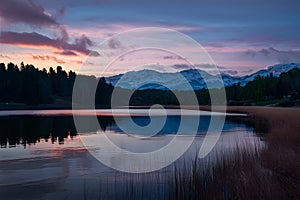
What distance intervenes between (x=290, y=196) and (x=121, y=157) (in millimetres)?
13284

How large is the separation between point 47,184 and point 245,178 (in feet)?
25.3

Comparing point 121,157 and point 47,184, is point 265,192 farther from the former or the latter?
point 121,157

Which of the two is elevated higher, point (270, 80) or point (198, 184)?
point (270, 80)

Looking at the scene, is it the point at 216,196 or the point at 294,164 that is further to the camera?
the point at 294,164

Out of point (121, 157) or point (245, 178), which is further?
point (121, 157)

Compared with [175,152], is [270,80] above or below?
above

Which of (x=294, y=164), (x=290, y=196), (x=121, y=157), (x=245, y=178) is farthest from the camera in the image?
(x=121, y=157)

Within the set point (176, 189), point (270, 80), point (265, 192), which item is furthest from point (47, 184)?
point (270, 80)

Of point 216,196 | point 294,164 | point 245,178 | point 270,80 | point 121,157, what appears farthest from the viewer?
point 270,80

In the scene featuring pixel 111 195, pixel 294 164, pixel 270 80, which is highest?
pixel 270 80

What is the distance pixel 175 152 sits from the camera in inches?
920

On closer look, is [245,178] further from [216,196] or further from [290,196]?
[290,196]

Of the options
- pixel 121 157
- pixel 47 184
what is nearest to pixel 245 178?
pixel 47 184

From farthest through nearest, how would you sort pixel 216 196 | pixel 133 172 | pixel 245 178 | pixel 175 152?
pixel 175 152, pixel 133 172, pixel 245 178, pixel 216 196
